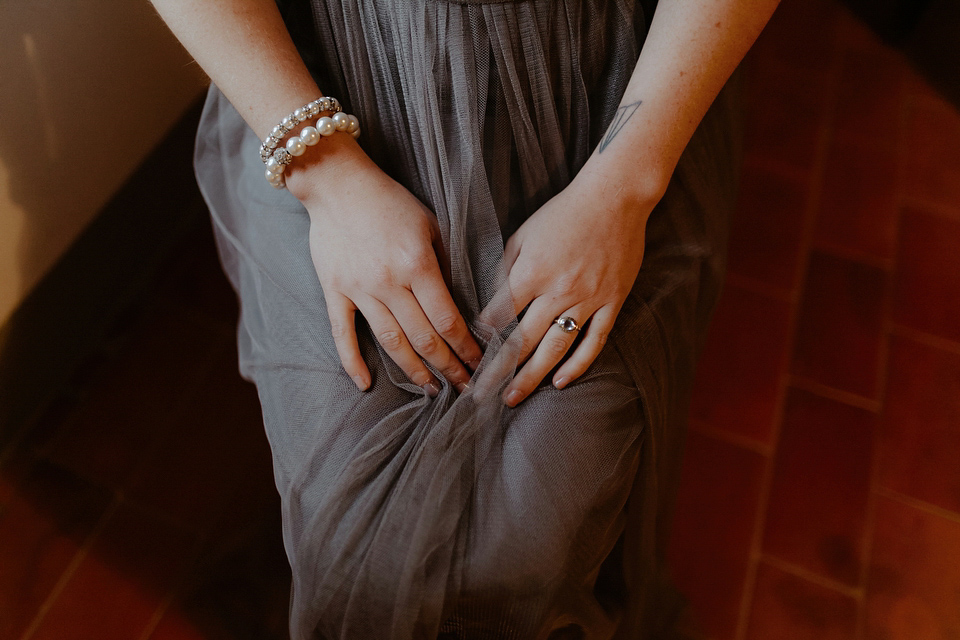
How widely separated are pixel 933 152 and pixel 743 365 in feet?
2.72

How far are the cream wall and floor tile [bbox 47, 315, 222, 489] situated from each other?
27 centimetres

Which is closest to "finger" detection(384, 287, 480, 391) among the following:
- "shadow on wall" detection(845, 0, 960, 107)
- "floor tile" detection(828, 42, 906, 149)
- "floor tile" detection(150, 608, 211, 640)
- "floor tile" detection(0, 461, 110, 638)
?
"floor tile" detection(150, 608, 211, 640)

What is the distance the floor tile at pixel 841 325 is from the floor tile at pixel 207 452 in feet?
3.58

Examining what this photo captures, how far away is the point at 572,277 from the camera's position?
24.6 inches

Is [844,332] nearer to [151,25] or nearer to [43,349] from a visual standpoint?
[151,25]

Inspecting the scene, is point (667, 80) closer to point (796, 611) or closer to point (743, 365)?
point (743, 365)

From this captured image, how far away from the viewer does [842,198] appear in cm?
148

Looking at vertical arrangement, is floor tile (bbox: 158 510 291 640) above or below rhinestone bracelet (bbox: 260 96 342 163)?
→ below

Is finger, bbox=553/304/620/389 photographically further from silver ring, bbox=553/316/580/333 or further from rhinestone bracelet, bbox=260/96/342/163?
rhinestone bracelet, bbox=260/96/342/163

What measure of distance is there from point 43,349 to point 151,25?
57cm

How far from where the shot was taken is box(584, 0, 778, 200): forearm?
649 millimetres

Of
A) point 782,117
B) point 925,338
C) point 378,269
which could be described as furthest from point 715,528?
point 782,117

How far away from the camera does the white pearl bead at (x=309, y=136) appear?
622 mm

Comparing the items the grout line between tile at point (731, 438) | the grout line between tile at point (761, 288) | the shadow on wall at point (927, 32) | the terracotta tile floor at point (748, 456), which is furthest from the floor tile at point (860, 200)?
the grout line between tile at point (731, 438)
